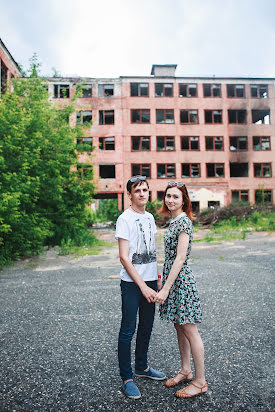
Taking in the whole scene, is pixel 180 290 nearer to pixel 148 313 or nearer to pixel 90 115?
pixel 148 313

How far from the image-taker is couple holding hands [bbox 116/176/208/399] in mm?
2855

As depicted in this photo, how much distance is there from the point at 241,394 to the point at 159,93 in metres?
35.6

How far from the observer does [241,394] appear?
2855 mm

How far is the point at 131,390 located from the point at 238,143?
35.9 metres

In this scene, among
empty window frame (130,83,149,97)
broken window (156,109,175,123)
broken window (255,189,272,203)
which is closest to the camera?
broken window (255,189,272,203)

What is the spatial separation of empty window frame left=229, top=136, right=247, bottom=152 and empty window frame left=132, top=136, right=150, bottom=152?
9274 millimetres

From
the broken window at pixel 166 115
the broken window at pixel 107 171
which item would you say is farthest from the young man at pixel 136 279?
the broken window at pixel 166 115

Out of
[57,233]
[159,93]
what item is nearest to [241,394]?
[57,233]

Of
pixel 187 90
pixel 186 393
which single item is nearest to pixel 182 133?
pixel 187 90

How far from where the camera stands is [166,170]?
34500 millimetres

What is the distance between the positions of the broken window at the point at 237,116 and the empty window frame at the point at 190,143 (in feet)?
16.7

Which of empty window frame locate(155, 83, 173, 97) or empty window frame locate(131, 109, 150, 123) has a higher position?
empty window frame locate(155, 83, 173, 97)

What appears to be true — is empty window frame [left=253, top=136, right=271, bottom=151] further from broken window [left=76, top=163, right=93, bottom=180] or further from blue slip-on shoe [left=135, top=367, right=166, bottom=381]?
blue slip-on shoe [left=135, top=367, right=166, bottom=381]

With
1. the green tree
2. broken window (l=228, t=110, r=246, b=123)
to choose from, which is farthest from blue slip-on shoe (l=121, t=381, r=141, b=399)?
broken window (l=228, t=110, r=246, b=123)
